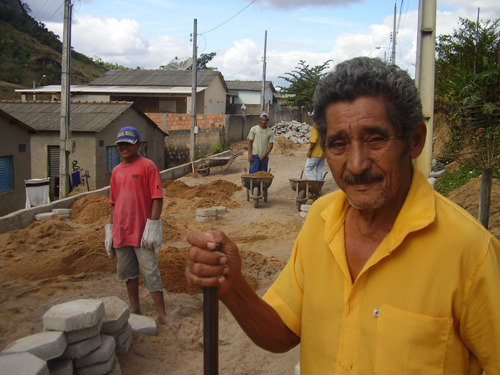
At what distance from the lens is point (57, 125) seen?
715 inches

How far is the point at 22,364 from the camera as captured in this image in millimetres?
3100

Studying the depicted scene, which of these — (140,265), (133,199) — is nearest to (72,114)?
(133,199)

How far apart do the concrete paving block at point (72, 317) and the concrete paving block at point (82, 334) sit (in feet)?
0.22

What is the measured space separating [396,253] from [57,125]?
1865 centimetres

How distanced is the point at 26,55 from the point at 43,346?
4582 cm

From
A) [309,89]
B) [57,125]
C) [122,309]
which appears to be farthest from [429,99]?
[309,89]

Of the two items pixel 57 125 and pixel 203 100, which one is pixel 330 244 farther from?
pixel 203 100

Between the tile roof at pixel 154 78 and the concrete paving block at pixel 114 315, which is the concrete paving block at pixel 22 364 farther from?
the tile roof at pixel 154 78

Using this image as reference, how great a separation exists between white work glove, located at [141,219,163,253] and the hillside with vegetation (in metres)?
35.8

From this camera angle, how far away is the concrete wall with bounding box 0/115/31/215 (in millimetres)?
14703

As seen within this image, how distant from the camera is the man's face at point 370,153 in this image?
4.75 ft

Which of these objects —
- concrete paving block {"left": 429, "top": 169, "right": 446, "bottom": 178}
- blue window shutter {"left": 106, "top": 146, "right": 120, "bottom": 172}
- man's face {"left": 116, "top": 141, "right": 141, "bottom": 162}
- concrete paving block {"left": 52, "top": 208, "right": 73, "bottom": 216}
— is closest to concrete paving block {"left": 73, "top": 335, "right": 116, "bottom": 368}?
man's face {"left": 116, "top": 141, "right": 141, "bottom": 162}

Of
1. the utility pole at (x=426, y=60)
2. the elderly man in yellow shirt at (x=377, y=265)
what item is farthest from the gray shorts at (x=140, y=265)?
the elderly man in yellow shirt at (x=377, y=265)

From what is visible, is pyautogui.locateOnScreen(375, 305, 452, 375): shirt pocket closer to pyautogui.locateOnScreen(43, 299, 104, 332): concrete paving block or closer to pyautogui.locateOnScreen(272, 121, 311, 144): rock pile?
pyautogui.locateOnScreen(43, 299, 104, 332): concrete paving block
